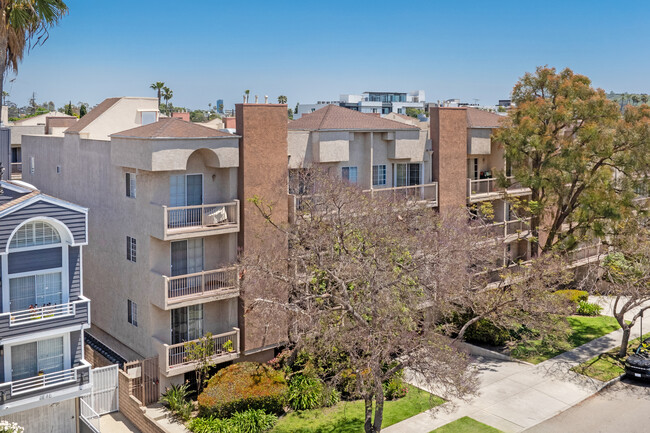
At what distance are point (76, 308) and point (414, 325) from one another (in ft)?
38.4

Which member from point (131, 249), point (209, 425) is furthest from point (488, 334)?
point (131, 249)

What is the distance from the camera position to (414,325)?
890 inches

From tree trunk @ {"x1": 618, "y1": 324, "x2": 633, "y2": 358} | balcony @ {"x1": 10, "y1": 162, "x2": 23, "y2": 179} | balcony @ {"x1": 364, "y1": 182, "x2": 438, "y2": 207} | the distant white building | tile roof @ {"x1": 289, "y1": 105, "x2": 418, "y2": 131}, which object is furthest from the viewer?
the distant white building

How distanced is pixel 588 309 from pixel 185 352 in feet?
76.2

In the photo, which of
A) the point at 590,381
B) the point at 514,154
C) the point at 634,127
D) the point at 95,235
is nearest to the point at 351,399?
the point at 590,381

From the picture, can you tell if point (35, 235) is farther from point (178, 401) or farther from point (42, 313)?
point (178, 401)

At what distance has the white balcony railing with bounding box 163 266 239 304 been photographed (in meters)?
24.3

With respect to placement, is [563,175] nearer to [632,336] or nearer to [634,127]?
[634,127]

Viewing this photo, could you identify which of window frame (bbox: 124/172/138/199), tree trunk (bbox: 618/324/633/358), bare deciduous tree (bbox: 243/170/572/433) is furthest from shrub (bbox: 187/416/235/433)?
tree trunk (bbox: 618/324/633/358)

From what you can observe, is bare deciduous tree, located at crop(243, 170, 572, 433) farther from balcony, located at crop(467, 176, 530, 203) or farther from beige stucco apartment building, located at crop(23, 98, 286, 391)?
balcony, located at crop(467, 176, 530, 203)

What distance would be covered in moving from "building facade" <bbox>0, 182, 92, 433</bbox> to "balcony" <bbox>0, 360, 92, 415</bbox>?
3 cm

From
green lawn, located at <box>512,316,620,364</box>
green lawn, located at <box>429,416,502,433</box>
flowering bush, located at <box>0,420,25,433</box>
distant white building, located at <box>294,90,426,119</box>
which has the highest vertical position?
distant white building, located at <box>294,90,426,119</box>

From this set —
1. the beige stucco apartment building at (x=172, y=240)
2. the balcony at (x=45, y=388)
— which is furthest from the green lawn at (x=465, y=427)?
the balcony at (x=45, y=388)

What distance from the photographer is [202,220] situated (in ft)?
82.4
